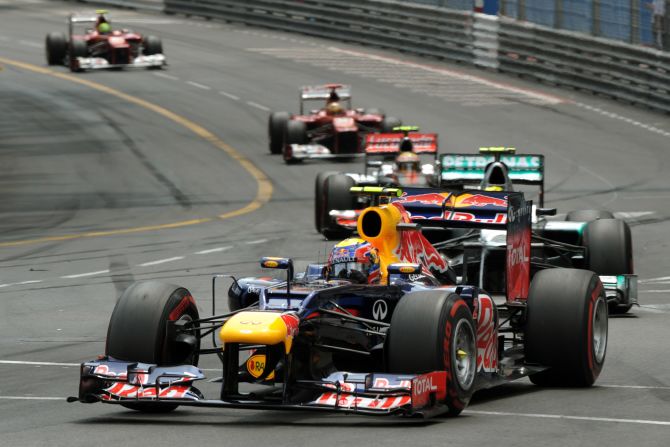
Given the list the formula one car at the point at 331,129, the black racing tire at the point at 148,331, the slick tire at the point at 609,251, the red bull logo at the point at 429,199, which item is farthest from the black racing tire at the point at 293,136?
the black racing tire at the point at 148,331

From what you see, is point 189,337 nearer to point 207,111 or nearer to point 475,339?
point 475,339

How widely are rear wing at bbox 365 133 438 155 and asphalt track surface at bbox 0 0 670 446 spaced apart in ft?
6.29

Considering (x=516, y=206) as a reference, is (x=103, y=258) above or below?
below

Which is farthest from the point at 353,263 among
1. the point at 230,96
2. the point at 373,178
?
the point at 230,96

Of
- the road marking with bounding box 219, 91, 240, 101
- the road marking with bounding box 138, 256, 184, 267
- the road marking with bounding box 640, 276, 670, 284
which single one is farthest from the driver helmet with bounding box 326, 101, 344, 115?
the road marking with bounding box 640, 276, 670, 284

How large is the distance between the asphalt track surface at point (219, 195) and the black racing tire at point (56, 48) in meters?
0.59

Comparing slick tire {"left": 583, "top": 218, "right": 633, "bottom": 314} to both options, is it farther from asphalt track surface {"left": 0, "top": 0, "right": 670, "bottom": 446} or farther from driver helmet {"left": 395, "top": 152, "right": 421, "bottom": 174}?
driver helmet {"left": 395, "top": 152, "right": 421, "bottom": 174}

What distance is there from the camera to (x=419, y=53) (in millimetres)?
47969

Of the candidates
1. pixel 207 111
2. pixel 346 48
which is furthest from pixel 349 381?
pixel 346 48

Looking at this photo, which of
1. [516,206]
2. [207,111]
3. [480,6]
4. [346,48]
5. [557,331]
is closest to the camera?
[557,331]

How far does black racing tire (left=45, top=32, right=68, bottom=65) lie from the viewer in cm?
4806

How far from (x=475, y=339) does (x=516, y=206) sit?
2.45m

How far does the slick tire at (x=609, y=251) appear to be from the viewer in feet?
56.2

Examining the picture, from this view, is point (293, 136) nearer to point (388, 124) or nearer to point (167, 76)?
point (388, 124)
